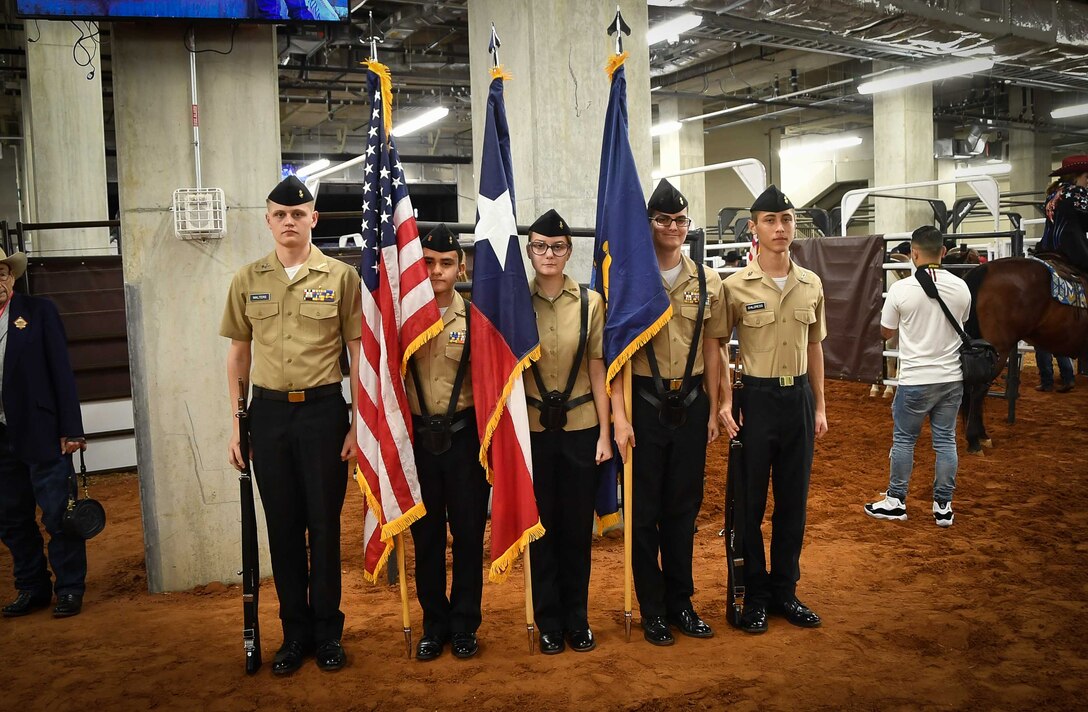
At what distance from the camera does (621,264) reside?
150 inches

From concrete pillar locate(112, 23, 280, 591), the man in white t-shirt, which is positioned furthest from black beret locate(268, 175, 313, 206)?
the man in white t-shirt

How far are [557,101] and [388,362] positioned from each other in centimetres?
275

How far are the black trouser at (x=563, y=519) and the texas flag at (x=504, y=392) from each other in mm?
93

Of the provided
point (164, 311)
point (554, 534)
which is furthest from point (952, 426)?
point (164, 311)

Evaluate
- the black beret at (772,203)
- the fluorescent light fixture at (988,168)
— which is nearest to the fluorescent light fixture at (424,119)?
the black beret at (772,203)

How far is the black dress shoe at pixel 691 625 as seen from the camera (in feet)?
12.6

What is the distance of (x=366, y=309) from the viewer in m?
3.68

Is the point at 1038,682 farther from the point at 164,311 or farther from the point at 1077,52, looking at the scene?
the point at 1077,52

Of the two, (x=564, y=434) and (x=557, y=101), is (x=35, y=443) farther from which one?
(x=557, y=101)

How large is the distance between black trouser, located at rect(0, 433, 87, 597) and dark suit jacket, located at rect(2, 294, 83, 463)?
0.08 meters

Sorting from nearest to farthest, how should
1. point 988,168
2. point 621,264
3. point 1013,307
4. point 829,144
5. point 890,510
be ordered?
point 621,264
point 890,510
point 1013,307
point 829,144
point 988,168

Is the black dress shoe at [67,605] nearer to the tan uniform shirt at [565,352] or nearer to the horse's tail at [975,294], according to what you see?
the tan uniform shirt at [565,352]

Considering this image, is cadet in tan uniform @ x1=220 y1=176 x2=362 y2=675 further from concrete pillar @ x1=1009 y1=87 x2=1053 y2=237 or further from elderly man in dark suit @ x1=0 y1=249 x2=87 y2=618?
concrete pillar @ x1=1009 y1=87 x2=1053 y2=237

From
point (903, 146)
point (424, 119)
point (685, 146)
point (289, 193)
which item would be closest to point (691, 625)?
point (289, 193)
